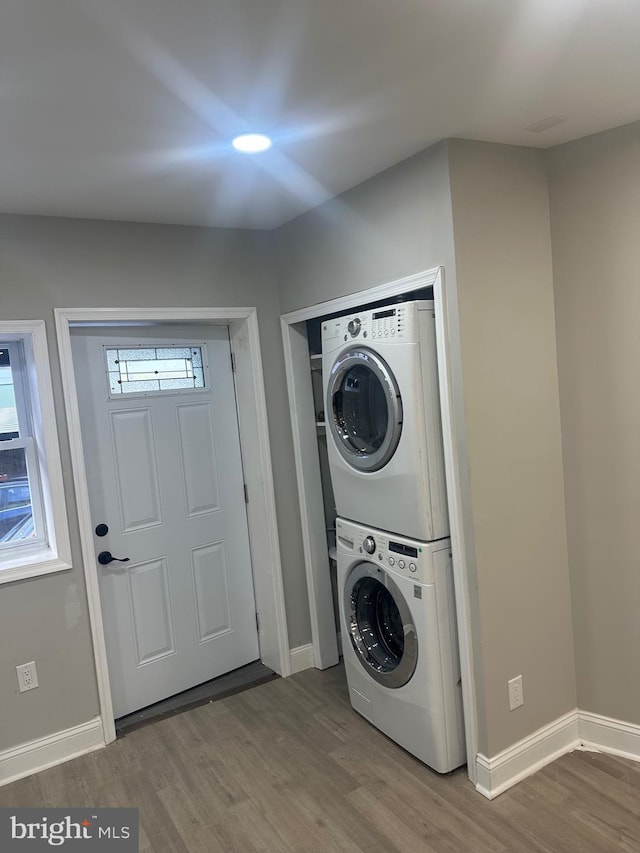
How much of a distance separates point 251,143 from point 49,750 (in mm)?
2608

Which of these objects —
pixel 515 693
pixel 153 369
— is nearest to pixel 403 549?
pixel 515 693

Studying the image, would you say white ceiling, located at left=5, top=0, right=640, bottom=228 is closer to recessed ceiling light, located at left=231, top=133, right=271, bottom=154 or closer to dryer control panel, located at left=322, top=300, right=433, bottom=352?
recessed ceiling light, located at left=231, top=133, right=271, bottom=154

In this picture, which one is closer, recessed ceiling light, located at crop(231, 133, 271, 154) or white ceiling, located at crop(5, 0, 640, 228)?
white ceiling, located at crop(5, 0, 640, 228)

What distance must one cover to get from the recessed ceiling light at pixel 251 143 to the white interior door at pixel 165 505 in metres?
1.27

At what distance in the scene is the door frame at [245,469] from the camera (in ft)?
8.91

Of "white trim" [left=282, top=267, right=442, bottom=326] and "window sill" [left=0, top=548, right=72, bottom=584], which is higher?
"white trim" [left=282, top=267, right=442, bottom=326]

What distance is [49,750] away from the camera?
2664 mm

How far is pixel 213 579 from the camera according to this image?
10.8 ft

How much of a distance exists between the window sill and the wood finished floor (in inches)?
33.5

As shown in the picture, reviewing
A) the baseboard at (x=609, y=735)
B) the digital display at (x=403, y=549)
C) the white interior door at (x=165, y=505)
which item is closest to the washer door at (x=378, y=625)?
the digital display at (x=403, y=549)

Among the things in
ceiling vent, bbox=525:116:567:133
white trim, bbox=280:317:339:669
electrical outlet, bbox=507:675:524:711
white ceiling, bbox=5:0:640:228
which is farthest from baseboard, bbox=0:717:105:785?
ceiling vent, bbox=525:116:567:133

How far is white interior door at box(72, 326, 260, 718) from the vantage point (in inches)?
116

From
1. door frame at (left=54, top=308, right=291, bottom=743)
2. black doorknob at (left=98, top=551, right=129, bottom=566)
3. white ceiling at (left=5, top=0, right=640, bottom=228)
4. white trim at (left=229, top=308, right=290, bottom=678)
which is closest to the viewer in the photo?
white ceiling at (left=5, top=0, right=640, bottom=228)

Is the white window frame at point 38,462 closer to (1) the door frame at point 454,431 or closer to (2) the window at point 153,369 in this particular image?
(2) the window at point 153,369
